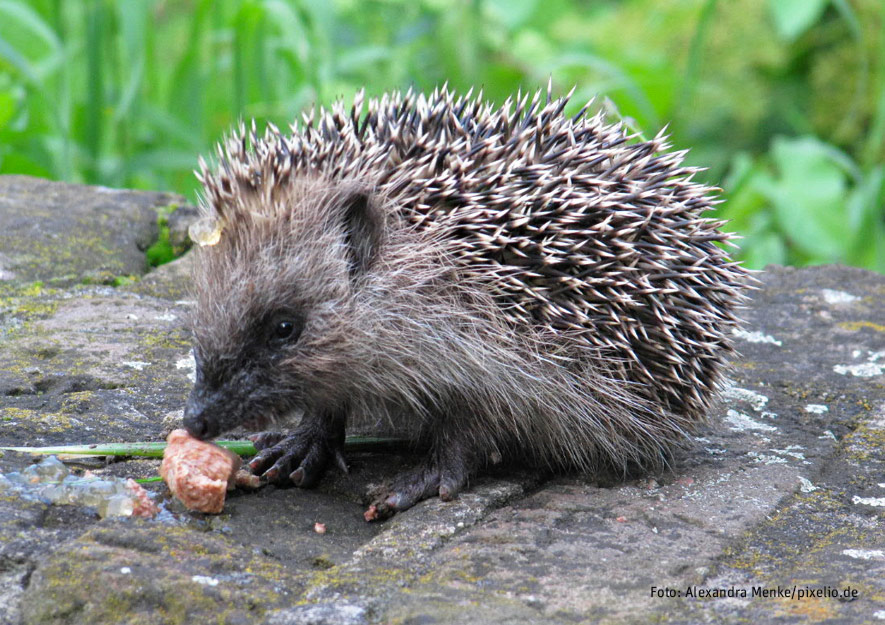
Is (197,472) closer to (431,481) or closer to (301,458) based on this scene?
(301,458)

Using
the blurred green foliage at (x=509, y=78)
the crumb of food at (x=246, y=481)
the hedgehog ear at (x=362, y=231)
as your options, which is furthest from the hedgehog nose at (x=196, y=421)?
the blurred green foliage at (x=509, y=78)

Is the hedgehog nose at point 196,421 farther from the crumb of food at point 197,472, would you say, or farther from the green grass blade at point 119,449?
the green grass blade at point 119,449

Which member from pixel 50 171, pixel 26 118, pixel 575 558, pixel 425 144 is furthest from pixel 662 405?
pixel 26 118

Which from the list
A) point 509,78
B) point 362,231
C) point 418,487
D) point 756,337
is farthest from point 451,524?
point 509,78

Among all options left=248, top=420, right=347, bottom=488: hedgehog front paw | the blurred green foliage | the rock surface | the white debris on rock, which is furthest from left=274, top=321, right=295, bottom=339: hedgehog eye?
the blurred green foliage

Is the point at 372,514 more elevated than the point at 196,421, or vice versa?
the point at 196,421

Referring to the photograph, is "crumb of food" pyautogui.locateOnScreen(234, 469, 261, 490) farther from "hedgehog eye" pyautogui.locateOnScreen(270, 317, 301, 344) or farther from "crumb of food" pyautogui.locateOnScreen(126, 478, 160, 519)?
"hedgehog eye" pyautogui.locateOnScreen(270, 317, 301, 344)
